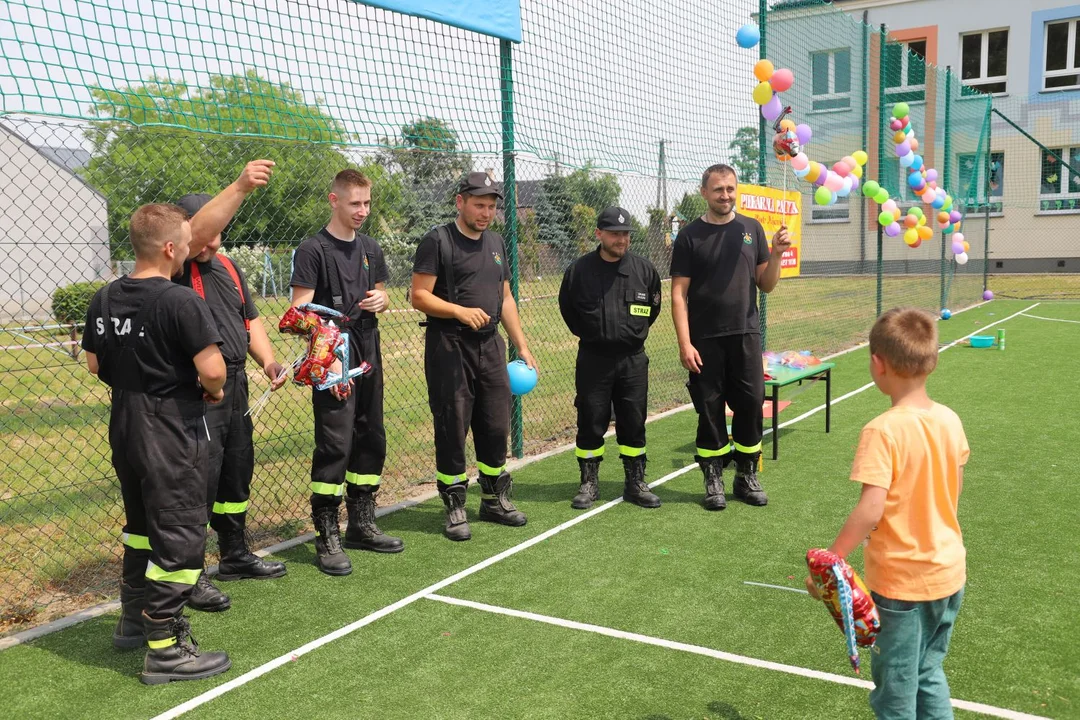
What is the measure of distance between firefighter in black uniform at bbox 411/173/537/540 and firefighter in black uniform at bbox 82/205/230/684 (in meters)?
1.75

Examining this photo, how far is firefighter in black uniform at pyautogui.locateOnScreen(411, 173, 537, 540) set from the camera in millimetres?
4977

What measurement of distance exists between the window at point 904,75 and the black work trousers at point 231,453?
12.6 m

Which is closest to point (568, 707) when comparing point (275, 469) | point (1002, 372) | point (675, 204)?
point (275, 469)

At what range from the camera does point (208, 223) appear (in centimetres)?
376

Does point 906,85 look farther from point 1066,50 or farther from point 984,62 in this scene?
point 1066,50

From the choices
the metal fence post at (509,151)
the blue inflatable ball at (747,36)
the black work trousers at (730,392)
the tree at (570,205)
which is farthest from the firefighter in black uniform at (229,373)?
the blue inflatable ball at (747,36)

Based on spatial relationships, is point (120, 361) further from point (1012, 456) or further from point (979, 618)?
point (1012, 456)

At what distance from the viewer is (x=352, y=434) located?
4660 millimetres

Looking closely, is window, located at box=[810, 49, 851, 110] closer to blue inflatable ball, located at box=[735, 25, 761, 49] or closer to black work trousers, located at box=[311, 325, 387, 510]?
blue inflatable ball, located at box=[735, 25, 761, 49]

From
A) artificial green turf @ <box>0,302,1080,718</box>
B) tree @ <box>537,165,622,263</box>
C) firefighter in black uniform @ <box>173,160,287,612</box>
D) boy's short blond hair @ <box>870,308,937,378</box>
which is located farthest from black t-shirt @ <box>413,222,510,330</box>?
tree @ <box>537,165,622,263</box>

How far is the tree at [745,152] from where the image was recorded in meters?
9.88

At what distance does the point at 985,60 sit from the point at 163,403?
3191 centimetres

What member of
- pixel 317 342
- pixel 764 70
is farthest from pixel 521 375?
pixel 764 70

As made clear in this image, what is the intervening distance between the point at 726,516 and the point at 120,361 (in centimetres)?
371
